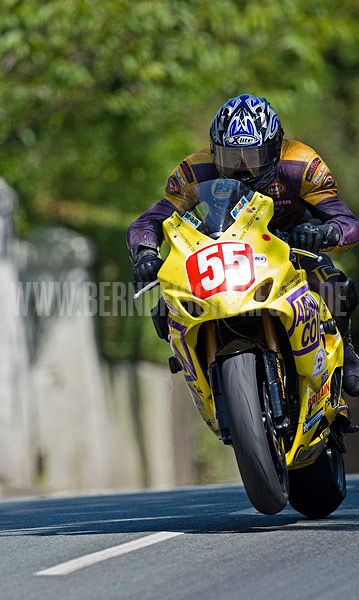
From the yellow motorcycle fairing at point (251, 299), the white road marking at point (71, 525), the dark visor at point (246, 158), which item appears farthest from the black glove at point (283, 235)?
the white road marking at point (71, 525)

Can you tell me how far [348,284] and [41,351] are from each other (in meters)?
11.8

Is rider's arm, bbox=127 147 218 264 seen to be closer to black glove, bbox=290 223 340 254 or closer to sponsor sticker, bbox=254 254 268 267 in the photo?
black glove, bbox=290 223 340 254

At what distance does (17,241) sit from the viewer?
1730 centimetres

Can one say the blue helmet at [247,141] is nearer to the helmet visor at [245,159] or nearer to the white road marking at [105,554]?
the helmet visor at [245,159]

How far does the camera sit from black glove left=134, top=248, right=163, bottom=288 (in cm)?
624

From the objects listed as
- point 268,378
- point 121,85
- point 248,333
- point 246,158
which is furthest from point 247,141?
point 121,85

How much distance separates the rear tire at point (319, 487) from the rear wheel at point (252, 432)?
1110mm

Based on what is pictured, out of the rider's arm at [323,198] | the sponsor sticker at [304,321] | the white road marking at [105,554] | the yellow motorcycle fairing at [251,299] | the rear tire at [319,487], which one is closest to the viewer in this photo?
the white road marking at [105,554]

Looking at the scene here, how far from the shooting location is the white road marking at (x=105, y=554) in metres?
5.04

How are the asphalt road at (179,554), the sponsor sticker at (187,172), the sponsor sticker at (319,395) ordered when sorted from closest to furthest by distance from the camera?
the asphalt road at (179,554)
the sponsor sticker at (319,395)
the sponsor sticker at (187,172)

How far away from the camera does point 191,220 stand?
19.9ft

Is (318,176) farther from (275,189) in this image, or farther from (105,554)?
(105,554)

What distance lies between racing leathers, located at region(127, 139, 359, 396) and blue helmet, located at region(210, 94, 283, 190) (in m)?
0.14

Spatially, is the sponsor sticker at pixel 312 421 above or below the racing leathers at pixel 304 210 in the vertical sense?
below
